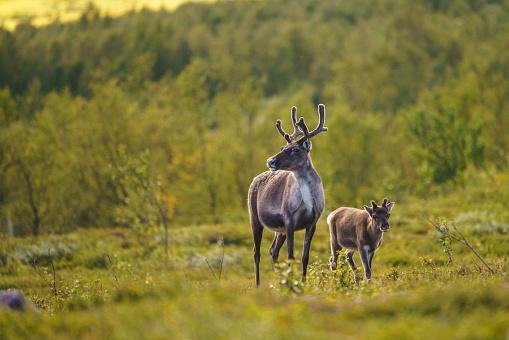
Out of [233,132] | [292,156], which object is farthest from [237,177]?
[292,156]

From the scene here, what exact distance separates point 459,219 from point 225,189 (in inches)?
1092

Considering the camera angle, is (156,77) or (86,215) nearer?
(86,215)

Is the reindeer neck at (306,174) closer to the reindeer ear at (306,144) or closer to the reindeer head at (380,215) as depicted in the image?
the reindeer ear at (306,144)

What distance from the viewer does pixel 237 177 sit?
2201 inches

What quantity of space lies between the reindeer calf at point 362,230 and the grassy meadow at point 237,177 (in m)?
1.04

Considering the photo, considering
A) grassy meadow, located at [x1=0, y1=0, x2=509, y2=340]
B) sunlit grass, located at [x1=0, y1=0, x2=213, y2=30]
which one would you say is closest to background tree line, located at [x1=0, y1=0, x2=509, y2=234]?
grassy meadow, located at [x1=0, y1=0, x2=509, y2=340]

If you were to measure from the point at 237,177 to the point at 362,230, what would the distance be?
3965 cm

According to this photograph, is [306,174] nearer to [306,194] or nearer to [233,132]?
[306,194]

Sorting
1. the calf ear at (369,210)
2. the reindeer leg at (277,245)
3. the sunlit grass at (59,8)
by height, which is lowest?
the reindeer leg at (277,245)

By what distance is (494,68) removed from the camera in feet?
196

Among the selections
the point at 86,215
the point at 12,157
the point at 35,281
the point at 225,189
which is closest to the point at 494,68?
A: the point at 225,189

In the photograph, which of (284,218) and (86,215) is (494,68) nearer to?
(86,215)

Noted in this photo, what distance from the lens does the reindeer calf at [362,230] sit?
1608 cm

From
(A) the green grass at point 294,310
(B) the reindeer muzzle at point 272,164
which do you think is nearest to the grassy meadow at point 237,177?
(A) the green grass at point 294,310
